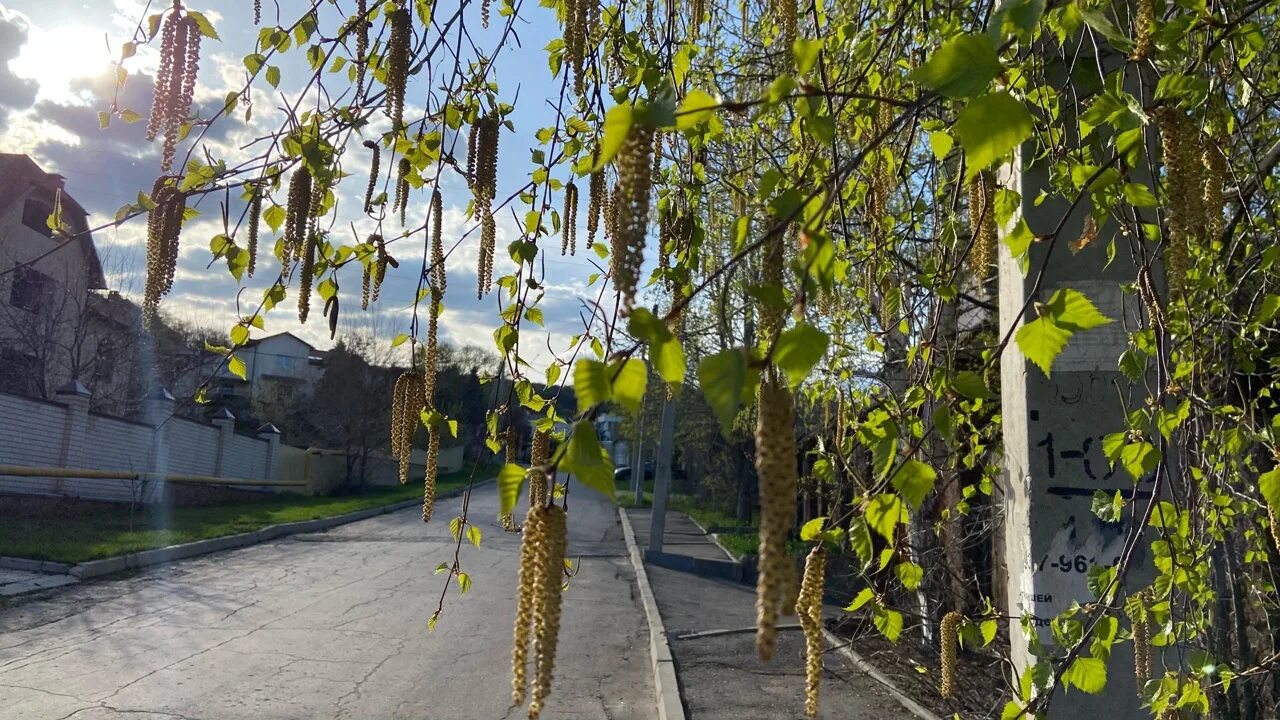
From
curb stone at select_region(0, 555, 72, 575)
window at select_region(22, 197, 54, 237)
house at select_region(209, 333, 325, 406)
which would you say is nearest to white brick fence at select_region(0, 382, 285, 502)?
curb stone at select_region(0, 555, 72, 575)

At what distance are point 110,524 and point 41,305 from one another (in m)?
7.52

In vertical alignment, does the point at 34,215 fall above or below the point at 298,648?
above

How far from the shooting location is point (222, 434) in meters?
22.2

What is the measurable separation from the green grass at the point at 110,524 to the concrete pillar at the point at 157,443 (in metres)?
0.37

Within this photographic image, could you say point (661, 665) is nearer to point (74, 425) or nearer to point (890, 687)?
point (890, 687)

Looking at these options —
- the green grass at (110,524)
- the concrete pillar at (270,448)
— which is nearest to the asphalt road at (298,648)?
the green grass at (110,524)

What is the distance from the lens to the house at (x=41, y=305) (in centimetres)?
1769

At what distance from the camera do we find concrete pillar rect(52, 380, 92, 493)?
49.4ft

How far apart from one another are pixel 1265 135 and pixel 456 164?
4.63 m

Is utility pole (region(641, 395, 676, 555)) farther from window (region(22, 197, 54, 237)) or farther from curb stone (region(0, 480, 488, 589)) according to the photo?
window (region(22, 197, 54, 237))

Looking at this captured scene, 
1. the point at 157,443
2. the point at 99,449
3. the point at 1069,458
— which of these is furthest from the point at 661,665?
the point at 157,443

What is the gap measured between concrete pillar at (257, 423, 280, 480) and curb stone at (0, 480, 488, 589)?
25.9 feet

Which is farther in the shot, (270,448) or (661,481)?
(270,448)

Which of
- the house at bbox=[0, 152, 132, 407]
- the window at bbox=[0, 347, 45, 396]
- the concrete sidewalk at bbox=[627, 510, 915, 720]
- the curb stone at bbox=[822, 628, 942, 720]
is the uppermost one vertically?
the house at bbox=[0, 152, 132, 407]
